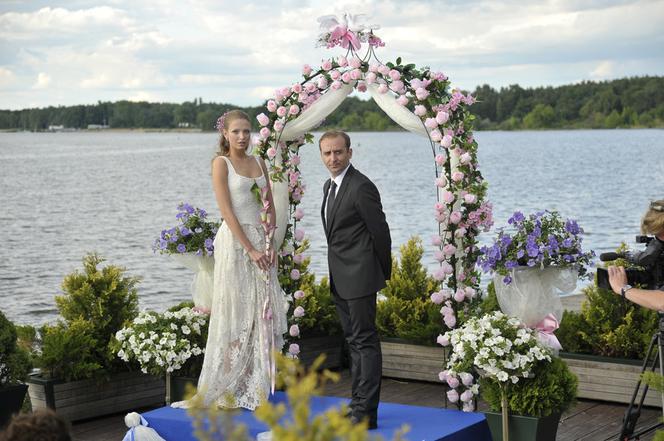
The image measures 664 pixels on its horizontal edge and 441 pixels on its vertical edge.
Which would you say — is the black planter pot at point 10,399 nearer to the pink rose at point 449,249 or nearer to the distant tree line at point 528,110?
the pink rose at point 449,249

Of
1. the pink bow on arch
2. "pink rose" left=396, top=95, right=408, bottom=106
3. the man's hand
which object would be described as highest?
the pink bow on arch

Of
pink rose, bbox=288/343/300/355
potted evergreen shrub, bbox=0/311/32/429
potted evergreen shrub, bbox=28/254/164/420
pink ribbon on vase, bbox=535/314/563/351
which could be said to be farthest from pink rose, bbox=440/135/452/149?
potted evergreen shrub, bbox=0/311/32/429

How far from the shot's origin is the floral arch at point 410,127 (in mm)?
6770

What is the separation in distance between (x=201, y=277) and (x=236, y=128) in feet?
5.20

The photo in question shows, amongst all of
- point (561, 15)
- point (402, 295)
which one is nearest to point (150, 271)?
point (402, 295)

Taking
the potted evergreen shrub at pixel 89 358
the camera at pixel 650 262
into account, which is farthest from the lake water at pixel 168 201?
the camera at pixel 650 262

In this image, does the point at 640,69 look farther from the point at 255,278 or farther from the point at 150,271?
the point at 255,278

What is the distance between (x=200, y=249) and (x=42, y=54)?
5415cm

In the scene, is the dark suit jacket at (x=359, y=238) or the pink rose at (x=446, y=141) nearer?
the dark suit jacket at (x=359, y=238)

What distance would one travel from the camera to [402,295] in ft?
27.4

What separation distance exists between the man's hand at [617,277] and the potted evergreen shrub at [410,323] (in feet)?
10.1

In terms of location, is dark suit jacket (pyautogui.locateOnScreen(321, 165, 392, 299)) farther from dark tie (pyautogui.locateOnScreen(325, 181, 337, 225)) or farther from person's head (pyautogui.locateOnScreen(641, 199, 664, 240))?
person's head (pyautogui.locateOnScreen(641, 199, 664, 240))

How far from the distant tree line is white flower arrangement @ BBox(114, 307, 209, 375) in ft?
140

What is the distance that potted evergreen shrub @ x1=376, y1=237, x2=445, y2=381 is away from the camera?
8.09 metres
